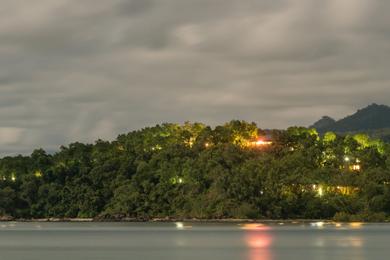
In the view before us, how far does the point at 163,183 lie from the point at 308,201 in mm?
35813

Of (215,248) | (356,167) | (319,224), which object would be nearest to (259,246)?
(215,248)

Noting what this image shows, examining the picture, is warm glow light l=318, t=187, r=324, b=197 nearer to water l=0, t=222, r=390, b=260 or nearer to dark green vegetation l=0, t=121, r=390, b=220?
dark green vegetation l=0, t=121, r=390, b=220

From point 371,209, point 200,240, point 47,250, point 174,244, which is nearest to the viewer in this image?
point 47,250

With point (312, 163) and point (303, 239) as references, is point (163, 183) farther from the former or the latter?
point (303, 239)

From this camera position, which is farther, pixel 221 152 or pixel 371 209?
pixel 221 152

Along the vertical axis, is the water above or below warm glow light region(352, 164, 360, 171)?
below

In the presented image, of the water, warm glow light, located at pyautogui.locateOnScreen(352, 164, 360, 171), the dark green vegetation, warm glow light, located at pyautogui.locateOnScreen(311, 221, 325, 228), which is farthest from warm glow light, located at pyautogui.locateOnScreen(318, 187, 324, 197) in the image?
the water

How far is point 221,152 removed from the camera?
639ft

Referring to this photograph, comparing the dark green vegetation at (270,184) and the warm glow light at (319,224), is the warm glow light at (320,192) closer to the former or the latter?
the dark green vegetation at (270,184)

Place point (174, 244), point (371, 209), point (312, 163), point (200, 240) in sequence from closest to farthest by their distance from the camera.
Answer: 1. point (174, 244)
2. point (200, 240)
3. point (371, 209)
4. point (312, 163)

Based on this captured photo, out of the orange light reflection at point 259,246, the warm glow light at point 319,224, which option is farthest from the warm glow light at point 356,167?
the orange light reflection at point 259,246

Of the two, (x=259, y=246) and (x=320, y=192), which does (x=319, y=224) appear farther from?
(x=259, y=246)

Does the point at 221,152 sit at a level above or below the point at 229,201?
above

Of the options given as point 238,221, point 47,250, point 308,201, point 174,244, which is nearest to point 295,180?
point 308,201
